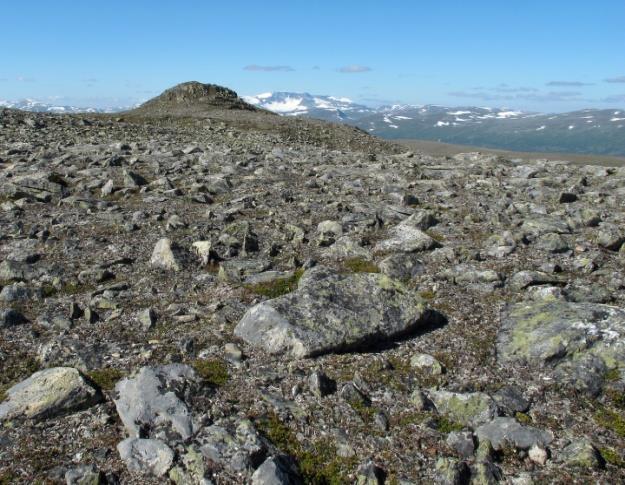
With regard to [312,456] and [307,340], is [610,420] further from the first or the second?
[307,340]

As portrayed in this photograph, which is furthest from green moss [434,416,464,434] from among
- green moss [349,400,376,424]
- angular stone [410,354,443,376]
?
angular stone [410,354,443,376]

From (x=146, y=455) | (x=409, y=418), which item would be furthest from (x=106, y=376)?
(x=409, y=418)

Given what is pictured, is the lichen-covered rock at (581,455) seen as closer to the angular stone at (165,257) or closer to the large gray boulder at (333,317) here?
the large gray boulder at (333,317)

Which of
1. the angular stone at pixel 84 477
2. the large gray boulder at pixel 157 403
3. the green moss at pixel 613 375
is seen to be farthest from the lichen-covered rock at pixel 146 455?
the green moss at pixel 613 375

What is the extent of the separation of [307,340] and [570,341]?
4.98 m

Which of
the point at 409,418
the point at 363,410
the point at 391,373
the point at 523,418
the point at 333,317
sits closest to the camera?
the point at 523,418

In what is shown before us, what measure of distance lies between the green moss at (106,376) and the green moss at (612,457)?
7.91 metres

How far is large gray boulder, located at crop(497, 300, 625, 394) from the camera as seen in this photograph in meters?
9.37

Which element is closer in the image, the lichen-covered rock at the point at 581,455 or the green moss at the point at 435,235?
the lichen-covered rock at the point at 581,455

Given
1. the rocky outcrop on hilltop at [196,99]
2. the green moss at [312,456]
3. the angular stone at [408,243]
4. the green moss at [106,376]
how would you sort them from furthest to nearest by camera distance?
the rocky outcrop on hilltop at [196,99]
the angular stone at [408,243]
the green moss at [106,376]
the green moss at [312,456]

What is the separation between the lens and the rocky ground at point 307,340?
761cm

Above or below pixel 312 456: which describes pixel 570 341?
above

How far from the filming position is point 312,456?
7699mm

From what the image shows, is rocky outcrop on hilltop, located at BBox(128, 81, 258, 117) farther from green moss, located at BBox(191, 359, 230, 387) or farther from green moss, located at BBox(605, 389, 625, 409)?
green moss, located at BBox(605, 389, 625, 409)
